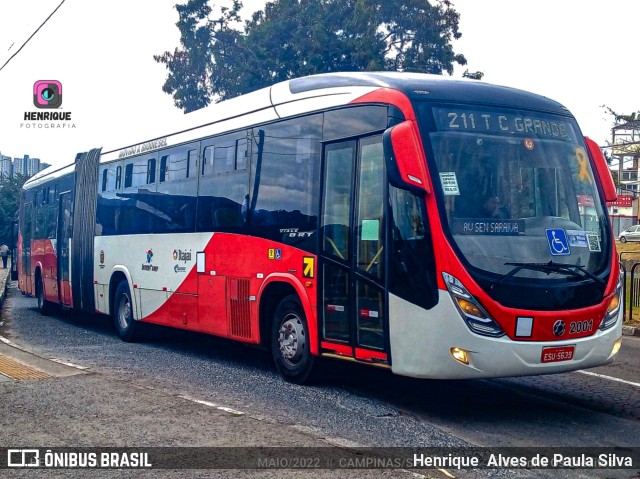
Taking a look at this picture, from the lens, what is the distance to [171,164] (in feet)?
46.1

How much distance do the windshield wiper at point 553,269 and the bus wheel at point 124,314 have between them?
8.59 meters

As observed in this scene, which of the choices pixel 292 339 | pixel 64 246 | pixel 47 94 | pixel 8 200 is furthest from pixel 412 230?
pixel 8 200

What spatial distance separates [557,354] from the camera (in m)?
8.20

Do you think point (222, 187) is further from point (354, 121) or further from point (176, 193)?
point (354, 121)

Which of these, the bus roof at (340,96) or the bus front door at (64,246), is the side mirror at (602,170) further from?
the bus front door at (64,246)

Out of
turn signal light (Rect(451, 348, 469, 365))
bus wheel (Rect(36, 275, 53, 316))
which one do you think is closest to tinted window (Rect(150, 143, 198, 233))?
turn signal light (Rect(451, 348, 469, 365))

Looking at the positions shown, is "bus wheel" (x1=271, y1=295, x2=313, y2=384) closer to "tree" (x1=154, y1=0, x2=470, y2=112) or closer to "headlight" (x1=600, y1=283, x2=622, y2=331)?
"headlight" (x1=600, y1=283, x2=622, y2=331)

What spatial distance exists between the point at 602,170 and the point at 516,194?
4.69ft

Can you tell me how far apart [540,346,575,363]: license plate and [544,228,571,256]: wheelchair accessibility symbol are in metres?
0.87

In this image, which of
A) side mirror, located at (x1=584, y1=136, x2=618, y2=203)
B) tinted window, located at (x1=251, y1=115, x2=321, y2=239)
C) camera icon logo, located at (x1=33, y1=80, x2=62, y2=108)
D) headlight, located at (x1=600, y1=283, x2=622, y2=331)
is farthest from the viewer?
camera icon logo, located at (x1=33, y1=80, x2=62, y2=108)

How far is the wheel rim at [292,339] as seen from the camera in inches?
399

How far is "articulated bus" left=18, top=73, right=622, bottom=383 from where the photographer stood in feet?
26.6

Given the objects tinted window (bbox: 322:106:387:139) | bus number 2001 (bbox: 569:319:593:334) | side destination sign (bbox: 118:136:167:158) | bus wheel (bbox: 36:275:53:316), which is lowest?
bus wheel (bbox: 36:275:53:316)

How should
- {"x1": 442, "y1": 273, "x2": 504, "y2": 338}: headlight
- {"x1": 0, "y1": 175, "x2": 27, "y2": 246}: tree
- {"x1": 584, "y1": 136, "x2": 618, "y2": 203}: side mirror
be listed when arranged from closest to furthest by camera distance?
{"x1": 442, "y1": 273, "x2": 504, "y2": 338}: headlight
{"x1": 584, "y1": 136, "x2": 618, "y2": 203}: side mirror
{"x1": 0, "y1": 175, "x2": 27, "y2": 246}: tree
